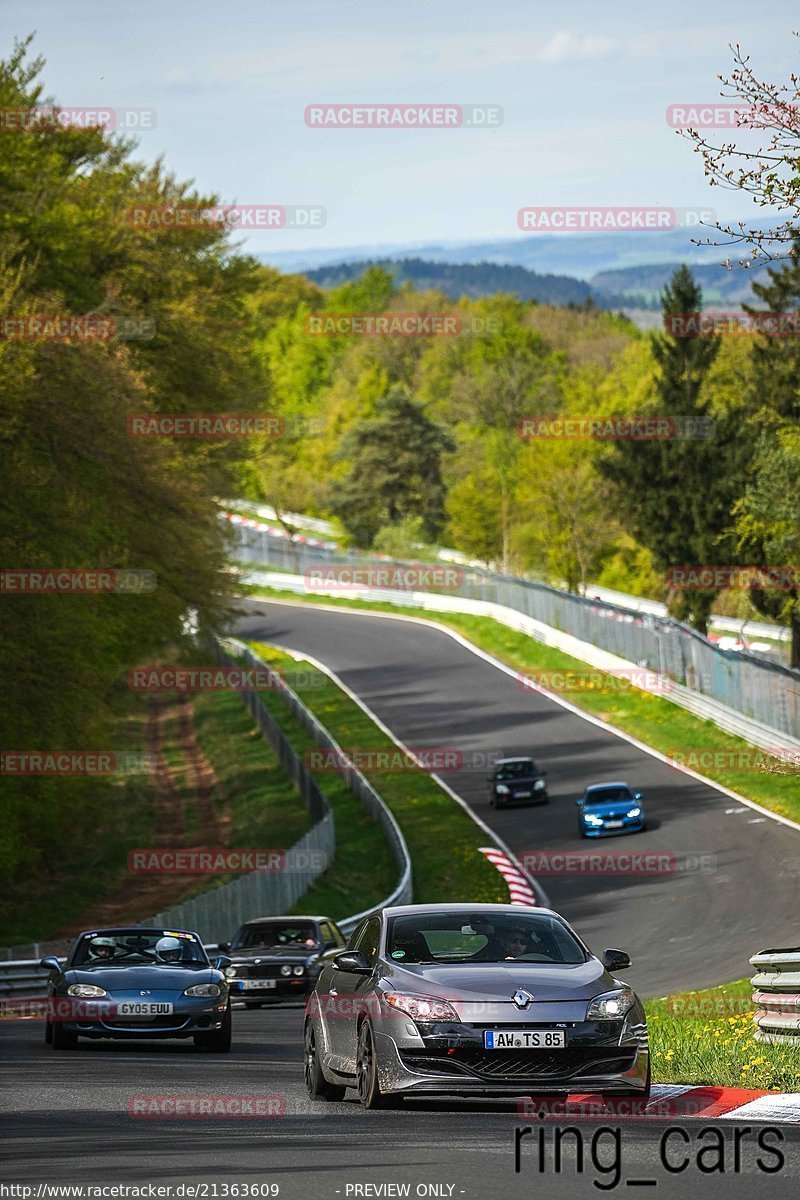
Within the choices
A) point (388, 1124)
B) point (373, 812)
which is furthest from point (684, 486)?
point (388, 1124)

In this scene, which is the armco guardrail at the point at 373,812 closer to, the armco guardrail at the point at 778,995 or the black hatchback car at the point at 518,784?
the black hatchback car at the point at 518,784

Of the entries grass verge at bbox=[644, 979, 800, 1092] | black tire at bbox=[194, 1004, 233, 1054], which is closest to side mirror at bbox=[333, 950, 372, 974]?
grass verge at bbox=[644, 979, 800, 1092]

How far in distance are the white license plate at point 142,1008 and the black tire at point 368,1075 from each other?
5971mm

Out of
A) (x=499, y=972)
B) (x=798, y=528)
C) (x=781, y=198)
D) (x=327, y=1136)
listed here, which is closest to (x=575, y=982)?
(x=499, y=972)

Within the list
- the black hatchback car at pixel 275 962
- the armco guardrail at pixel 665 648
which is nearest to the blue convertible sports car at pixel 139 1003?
the black hatchback car at pixel 275 962

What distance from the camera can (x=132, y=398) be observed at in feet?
138

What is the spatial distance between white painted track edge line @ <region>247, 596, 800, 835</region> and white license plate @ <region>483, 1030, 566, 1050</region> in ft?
104

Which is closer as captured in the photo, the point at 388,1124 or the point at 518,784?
the point at 388,1124

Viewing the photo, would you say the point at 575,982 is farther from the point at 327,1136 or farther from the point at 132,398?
the point at 132,398

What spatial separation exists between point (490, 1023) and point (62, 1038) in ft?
26.2

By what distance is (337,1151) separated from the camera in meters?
10.1

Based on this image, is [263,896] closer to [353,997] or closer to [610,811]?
[610,811]

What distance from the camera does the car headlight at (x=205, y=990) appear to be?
18156mm

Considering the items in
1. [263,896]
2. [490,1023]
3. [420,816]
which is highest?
[490,1023]
